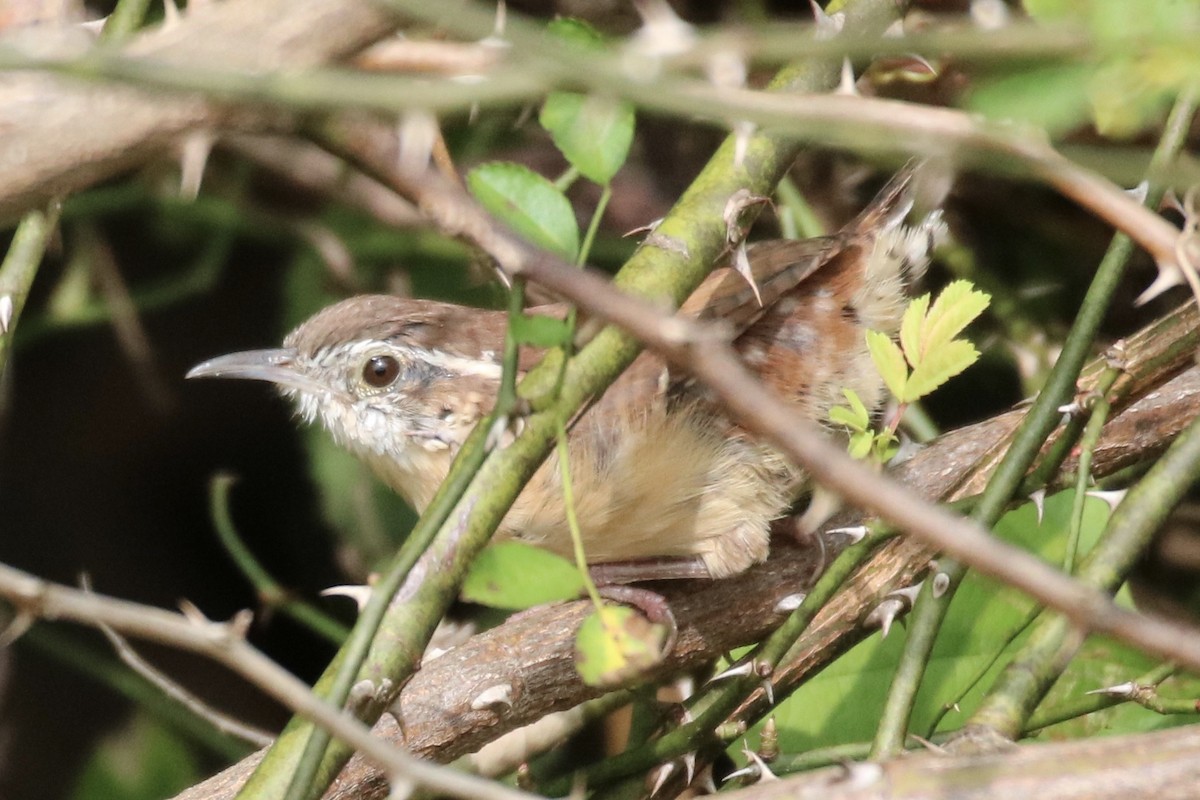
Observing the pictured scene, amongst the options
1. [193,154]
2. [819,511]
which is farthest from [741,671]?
[193,154]

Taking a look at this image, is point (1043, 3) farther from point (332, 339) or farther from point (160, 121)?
point (332, 339)

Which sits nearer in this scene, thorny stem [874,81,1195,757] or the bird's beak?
thorny stem [874,81,1195,757]

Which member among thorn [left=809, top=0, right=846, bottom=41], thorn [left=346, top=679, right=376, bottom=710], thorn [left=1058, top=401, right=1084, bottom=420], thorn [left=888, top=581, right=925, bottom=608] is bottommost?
thorn [left=888, top=581, right=925, bottom=608]

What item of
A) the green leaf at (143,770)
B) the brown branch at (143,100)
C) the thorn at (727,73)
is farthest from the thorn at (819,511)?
the green leaf at (143,770)

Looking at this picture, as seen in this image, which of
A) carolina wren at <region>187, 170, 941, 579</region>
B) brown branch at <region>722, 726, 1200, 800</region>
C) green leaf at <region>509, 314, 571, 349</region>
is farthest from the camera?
carolina wren at <region>187, 170, 941, 579</region>

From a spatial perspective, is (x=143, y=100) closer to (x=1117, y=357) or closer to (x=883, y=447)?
(x=883, y=447)

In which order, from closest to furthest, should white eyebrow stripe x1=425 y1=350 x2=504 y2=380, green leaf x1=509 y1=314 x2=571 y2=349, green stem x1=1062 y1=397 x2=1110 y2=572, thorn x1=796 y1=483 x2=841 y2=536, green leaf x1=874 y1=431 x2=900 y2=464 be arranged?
1. green leaf x1=509 y1=314 x2=571 y2=349
2. green stem x1=1062 y1=397 x2=1110 y2=572
3. green leaf x1=874 y1=431 x2=900 y2=464
4. thorn x1=796 y1=483 x2=841 y2=536
5. white eyebrow stripe x1=425 y1=350 x2=504 y2=380

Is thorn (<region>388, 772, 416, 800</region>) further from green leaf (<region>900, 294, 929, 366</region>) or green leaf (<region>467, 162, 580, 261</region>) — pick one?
green leaf (<region>900, 294, 929, 366</region>)

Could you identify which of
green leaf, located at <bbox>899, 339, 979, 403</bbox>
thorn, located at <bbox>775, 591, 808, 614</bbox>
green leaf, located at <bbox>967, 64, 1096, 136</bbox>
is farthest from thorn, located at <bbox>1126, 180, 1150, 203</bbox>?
green leaf, located at <bbox>967, 64, 1096, 136</bbox>
